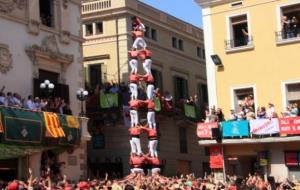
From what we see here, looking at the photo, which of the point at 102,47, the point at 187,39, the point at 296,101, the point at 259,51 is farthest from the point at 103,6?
the point at 296,101

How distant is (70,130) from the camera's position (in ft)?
92.8

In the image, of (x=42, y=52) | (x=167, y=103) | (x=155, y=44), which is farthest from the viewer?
(x=155, y=44)

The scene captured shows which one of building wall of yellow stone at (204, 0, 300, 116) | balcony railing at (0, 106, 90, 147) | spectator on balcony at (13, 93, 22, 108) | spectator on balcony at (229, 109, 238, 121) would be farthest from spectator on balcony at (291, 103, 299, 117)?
spectator on balcony at (13, 93, 22, 108)

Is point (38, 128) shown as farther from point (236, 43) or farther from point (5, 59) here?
point (236, 43)

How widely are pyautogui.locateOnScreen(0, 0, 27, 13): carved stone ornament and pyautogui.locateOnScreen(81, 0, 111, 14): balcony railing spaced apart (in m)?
10.4

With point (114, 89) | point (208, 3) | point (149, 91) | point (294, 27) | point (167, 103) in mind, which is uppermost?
point (208, 3)

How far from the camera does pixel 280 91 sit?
101ft

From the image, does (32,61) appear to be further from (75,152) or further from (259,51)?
(259,51)

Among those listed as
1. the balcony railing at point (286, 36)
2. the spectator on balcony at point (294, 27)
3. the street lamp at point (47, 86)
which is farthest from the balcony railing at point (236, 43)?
the street lamp at point (47, 86)

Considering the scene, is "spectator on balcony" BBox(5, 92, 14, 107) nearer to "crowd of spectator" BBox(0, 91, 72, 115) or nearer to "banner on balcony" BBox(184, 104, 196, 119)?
"crowd of spectator" BBox(0, 91, 72, 115)

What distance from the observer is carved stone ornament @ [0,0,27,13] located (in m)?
27.2

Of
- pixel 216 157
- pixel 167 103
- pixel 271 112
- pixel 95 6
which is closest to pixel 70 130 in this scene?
pixel 216 157

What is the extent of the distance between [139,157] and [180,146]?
15563 millimetres

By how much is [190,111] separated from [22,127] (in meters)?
17.5
